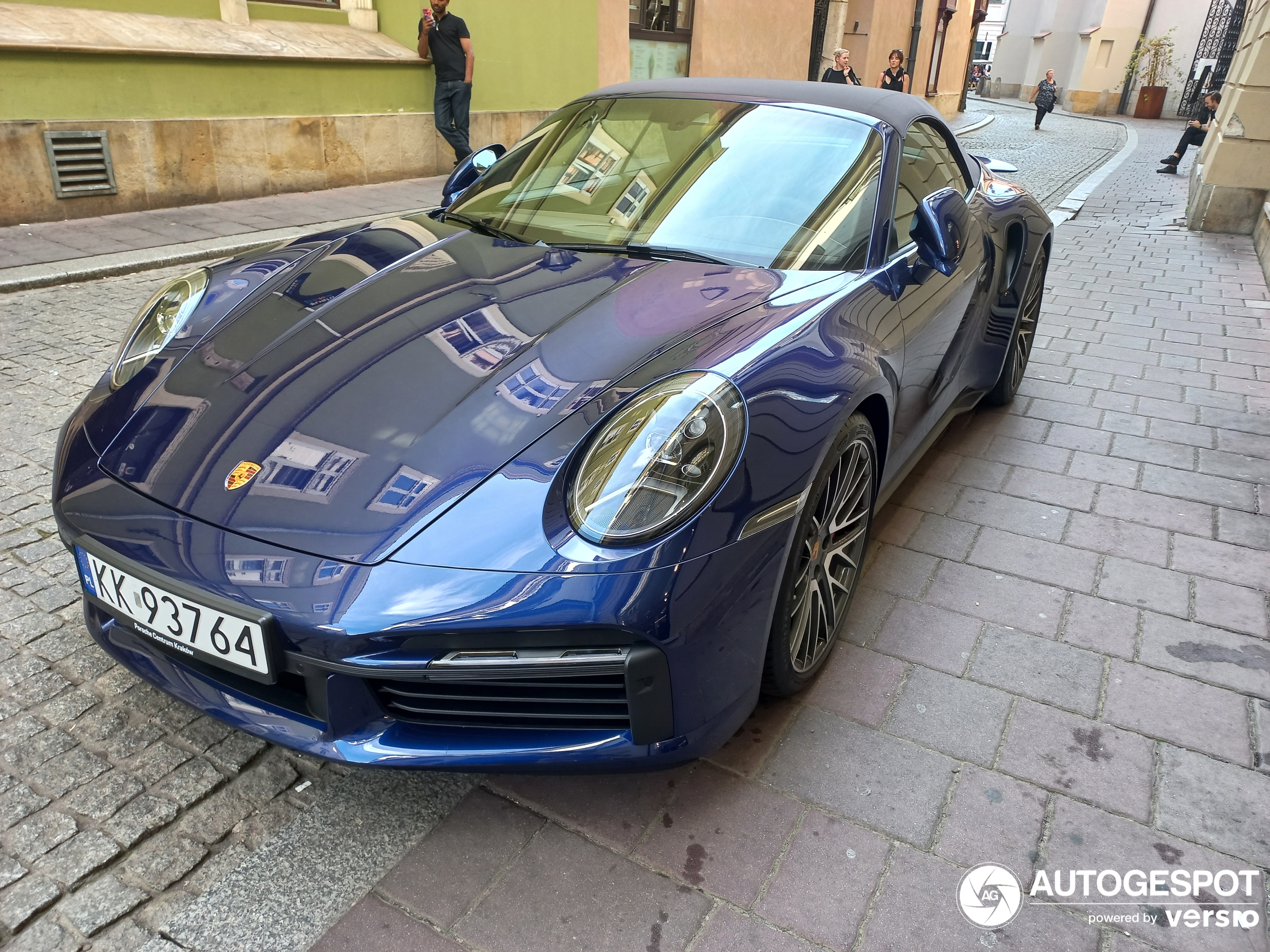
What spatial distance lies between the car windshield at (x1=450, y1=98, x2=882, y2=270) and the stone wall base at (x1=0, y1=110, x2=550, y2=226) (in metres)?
5.36

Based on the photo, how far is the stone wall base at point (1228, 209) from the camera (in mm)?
9211

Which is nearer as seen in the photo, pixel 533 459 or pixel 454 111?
pixel 533 459

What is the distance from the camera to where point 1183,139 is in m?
14.6

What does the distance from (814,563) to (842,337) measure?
1.80 ft

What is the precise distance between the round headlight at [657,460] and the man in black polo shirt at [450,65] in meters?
7.94

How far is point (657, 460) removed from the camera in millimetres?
1711

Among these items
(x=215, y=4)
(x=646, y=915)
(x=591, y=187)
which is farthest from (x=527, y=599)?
(x=215, y=4)

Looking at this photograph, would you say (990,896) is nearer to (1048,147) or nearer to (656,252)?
(656,252)

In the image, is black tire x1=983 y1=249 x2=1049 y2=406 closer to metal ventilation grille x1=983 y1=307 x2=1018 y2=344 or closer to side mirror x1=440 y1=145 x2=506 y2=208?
metal ventilation grille x1=983 y1=307 x2=1018 y2=344

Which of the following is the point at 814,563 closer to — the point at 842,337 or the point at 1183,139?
the point at 842,337

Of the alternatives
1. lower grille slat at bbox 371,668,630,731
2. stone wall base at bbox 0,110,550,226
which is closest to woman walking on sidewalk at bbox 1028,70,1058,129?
stone wall base at bbox 0,110,550,226

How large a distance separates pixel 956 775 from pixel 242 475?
1667 millimetres

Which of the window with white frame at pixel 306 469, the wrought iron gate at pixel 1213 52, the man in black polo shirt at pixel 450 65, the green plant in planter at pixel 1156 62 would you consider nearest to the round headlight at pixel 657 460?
the window with white frame at pixel 306 469

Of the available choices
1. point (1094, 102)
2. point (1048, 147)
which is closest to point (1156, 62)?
point (1094, 102)
